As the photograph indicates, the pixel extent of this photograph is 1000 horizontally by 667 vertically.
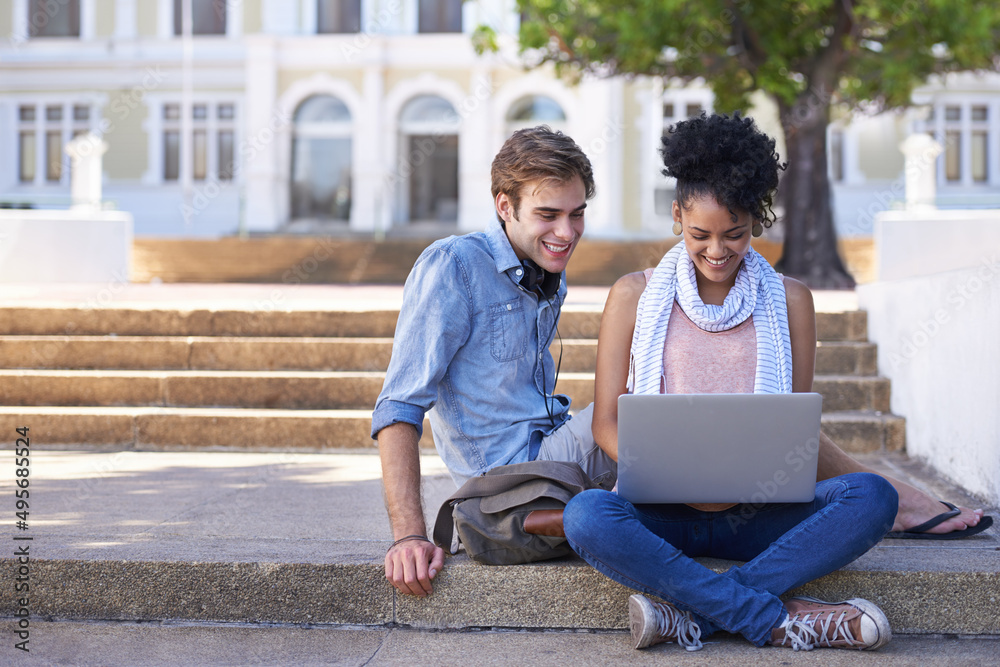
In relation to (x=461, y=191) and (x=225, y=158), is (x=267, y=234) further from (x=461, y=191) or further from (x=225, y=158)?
(x=461, y=191)

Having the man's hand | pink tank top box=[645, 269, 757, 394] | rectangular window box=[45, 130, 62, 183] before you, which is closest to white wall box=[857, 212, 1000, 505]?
pink tank top box=[645, 269, 757, 394]

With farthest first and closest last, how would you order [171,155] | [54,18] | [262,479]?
[54,18] → [171,155] → [262,479]

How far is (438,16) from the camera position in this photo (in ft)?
78.1

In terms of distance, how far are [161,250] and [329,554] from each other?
13.1 metres

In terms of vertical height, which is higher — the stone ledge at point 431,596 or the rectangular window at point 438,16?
the rectangular window at point 438,16

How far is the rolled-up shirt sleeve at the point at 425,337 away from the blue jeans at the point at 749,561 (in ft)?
1.71

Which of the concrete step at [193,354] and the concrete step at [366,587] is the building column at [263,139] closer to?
the concrete step at [193,354]

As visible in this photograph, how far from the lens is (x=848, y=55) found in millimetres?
11891

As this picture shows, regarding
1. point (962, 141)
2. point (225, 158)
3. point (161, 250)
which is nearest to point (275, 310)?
point (161, 250)

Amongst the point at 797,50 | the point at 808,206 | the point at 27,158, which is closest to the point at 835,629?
the point at 797,50

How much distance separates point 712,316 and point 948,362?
81.4 inches

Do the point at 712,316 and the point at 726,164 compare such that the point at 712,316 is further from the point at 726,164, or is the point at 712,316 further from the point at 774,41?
the point at 774,41

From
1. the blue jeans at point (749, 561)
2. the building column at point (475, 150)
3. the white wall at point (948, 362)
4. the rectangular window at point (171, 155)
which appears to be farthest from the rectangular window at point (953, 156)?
the blue jeans at point (749, 561)

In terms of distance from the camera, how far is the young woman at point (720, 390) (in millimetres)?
2688
